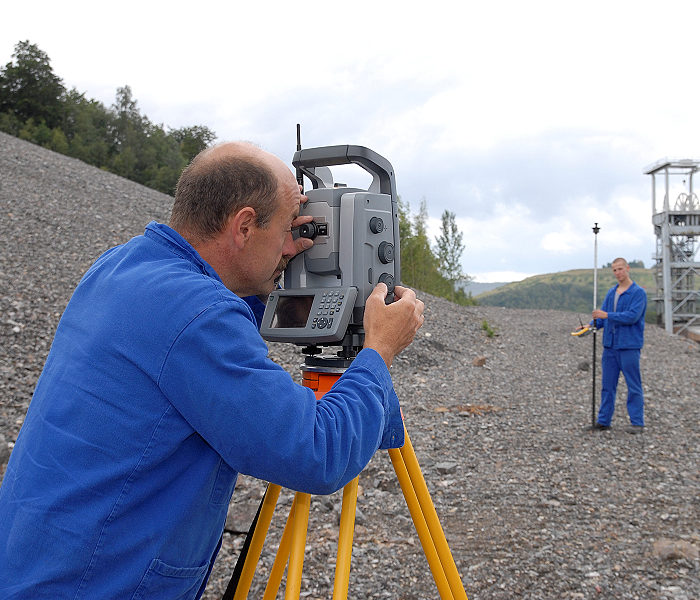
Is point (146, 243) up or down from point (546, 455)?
up

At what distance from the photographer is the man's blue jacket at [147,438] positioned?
1.40m

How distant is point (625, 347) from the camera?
7.22 meters

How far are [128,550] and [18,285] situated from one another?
9.11m

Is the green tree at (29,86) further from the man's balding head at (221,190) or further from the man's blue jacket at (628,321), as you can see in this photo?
the man's balding head at (221,190)

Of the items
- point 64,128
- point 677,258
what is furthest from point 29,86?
point 677,258

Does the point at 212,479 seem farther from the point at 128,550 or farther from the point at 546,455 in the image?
the point at 546,455

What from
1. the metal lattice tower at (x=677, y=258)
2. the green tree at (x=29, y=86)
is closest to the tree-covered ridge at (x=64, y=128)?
the green tree at (x=29, y=86)

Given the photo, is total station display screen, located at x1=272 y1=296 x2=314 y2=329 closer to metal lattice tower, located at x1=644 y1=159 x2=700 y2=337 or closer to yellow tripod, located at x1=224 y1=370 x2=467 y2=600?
yellow tripod, located at x1=224 y1=370 x2=467 y2=600

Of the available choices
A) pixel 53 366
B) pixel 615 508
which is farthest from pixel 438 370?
pixel 53 366

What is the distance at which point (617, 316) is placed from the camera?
7.09 m

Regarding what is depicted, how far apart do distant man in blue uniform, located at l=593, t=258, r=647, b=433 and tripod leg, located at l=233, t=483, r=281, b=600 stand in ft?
19.0

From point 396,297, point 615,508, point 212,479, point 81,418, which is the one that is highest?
point 396,297

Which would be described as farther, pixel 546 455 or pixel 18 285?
pixel 18 285

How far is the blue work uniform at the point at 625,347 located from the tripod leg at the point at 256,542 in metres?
5.87
